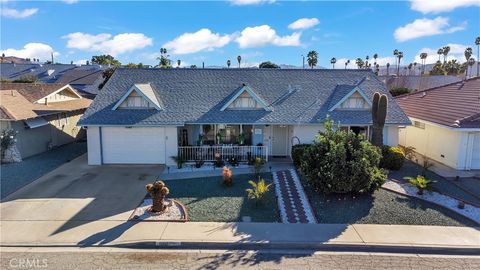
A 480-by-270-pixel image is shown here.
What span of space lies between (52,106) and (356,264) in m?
24.3

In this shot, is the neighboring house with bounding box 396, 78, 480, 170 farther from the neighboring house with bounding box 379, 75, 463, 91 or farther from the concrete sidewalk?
the neighboring house with bounding box 379, 75, 463, 91

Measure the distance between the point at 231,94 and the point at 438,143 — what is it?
13.0m

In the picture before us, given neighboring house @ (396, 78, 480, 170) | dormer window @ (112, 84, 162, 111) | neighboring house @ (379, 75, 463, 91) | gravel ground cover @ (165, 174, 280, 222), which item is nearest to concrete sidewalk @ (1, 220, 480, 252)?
gravel ground cover @ (165, 174, 280, 222)

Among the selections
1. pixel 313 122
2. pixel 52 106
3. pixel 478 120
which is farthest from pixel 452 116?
pixel 52 106

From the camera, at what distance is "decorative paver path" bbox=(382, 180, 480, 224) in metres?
12.2

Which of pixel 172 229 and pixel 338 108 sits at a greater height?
pixel 338 108

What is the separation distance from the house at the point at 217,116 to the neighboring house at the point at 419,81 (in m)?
29.7

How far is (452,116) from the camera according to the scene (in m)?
18.9

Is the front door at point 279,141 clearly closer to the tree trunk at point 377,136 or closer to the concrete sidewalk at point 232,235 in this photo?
the tree trunk at point 377,136

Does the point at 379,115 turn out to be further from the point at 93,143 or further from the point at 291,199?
the point at 93,143

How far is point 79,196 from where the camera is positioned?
→ 1417cm

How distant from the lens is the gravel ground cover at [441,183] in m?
14.0

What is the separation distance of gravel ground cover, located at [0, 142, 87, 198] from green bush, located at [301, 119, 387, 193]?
13522mm

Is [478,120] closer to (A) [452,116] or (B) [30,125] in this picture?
(A) [452,116]
